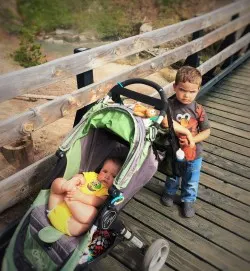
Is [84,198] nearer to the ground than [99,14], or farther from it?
farther from it

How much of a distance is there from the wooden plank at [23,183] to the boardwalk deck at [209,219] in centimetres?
87

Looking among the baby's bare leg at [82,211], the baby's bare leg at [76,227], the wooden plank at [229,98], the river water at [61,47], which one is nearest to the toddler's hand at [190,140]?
the baby's bare leg at [82,211]

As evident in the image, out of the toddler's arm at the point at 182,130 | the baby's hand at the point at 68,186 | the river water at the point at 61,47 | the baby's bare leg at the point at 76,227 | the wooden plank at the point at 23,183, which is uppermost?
the toddler's arm at the point at 182,130

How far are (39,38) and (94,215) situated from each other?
14.9m

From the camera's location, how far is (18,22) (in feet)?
52.3

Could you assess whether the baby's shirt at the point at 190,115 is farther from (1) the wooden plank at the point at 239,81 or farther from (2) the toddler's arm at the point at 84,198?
(1) the wooden plank at the point at 239,81

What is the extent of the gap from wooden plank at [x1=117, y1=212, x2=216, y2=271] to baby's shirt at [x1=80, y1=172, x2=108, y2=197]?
0.61m

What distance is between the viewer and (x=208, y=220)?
288 cm

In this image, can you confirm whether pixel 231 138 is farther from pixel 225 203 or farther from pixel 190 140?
pixel 190 140

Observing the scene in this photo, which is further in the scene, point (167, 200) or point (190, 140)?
point (167, 200)

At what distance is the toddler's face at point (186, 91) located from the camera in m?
2.47

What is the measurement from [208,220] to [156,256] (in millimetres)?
786

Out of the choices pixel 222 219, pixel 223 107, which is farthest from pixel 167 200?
pixel 223 107

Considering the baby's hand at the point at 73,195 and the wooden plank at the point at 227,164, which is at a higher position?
the baby's hand at the point at 73,195
